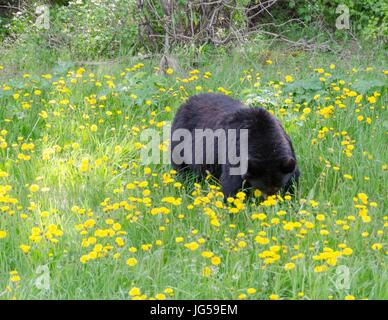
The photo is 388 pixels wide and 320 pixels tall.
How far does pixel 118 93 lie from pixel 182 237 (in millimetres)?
2608

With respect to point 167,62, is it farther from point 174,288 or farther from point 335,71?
point 174,288

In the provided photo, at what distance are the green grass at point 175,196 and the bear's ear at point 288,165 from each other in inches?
9.1

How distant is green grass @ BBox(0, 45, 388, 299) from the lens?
146 inches

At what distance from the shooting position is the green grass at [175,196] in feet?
12.2

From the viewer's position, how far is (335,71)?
23.0ft

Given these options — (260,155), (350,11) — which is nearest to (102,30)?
(350,11)

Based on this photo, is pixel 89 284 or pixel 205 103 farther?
pixel 205 103

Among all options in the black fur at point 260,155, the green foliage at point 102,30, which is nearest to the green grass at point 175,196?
the black fur at point 260,155

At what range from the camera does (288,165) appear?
443cm

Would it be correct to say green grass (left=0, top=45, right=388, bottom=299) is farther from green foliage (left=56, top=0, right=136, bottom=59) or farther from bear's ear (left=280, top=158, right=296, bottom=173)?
green foliage (left=56, top=0, right=136, bottom=59)

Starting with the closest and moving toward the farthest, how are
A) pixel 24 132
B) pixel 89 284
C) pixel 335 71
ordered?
1. pixel 89 284
2. pixel 24 132
3. pixel 335 71

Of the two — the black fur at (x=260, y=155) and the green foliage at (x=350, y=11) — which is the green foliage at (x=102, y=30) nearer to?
the green foliage at (x=350, y=11)

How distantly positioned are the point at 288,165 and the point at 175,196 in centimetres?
91
